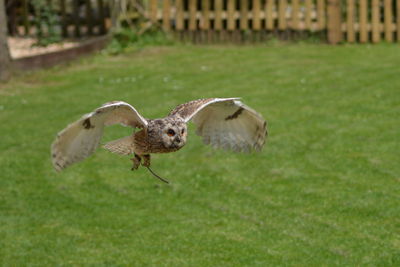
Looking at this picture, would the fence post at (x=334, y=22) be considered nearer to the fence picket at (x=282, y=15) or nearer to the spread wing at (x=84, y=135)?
the fence picket at (x=282, y=15)

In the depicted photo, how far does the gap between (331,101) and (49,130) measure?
4.72 m

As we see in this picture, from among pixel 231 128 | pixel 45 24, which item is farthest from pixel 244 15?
pixel 231 128

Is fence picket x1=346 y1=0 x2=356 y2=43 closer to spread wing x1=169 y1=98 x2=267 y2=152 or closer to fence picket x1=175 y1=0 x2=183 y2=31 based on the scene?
fence picket x1=175 y1=0 x2=183 y2=31

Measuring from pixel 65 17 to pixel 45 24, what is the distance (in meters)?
1.20

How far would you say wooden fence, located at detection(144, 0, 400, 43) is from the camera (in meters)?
18.9

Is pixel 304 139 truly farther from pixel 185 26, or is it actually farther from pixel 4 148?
pixel 185 26

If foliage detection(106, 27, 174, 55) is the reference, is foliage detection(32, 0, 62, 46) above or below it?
above

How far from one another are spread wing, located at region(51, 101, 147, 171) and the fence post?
14.1 meters

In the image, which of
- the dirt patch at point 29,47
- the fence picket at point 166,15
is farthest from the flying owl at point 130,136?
the fence picket at point 166,15

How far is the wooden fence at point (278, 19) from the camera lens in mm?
18875

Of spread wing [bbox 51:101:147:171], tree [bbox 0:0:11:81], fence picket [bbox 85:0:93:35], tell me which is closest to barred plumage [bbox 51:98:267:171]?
spread wing [bbox 51:101:147:171]

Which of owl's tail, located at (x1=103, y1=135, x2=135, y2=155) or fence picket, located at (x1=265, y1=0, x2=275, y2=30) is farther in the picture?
fence picket, located at (x1=265, y1=0, x2=275, y2=30)

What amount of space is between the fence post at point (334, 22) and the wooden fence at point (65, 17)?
542 centimetres

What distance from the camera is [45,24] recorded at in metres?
18.9
